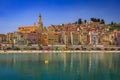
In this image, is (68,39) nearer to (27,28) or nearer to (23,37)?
(23,37)

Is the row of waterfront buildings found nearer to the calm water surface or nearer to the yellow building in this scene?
the yellow building

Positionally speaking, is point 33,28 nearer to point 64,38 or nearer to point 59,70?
point 64,38

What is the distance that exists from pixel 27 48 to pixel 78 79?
31.6m

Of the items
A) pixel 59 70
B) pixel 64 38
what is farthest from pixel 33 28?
pixel 59 70

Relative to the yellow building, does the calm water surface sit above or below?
below

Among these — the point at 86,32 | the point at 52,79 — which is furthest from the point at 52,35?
the point at 52,79

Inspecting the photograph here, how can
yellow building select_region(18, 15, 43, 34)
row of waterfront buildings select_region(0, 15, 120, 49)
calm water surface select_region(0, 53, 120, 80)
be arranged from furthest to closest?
yellow building select_region(18, 15, 43, 34) < row of waterfront buildings select_region(0, 15, 120, 49) < calm water surface select_region(0, 53, 120, 80)

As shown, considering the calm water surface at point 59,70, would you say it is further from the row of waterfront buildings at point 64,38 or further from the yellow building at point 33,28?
the yellow building at point 33,28

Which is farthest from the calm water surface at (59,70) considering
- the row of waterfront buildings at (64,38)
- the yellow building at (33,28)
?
the yellow building at (33,28)

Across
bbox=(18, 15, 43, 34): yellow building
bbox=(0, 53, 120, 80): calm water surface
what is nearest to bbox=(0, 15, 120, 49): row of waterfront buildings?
bbox=(18, 15, 43, 34): yellow building

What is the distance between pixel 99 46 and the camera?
43.9 meters

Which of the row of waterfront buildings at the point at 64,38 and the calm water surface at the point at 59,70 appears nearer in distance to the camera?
the calm water surface at the point at 59,70

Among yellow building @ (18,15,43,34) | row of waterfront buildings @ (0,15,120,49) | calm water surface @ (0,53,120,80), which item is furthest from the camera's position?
yellow building @ (18,15,43,34)

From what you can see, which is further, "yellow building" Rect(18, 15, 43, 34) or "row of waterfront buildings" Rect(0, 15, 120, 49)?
"yellow building" Rect(18, 15, 43, 34)
